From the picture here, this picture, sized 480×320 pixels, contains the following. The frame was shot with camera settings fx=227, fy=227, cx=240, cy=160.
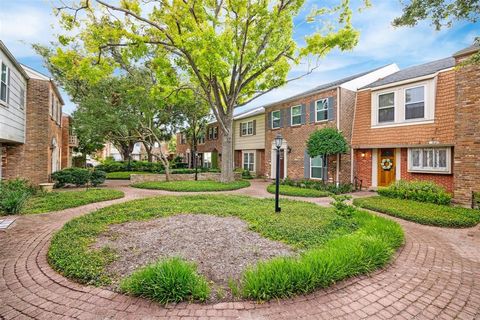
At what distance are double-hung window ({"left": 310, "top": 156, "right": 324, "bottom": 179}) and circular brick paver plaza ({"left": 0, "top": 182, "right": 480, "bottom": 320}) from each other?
989 centimetres

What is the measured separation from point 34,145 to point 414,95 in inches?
693

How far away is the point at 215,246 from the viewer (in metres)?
4.28

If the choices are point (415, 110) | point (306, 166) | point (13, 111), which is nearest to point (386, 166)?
point (415, 110)

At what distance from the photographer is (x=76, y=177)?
41.2ft

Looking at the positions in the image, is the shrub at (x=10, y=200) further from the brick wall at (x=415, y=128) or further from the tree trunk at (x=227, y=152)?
the brick wall at (x=415, y=128)

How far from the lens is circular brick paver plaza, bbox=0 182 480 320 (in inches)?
97.6

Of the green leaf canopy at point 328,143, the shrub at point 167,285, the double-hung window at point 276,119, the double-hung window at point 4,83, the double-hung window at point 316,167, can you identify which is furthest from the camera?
the double-hung window at point 276,119

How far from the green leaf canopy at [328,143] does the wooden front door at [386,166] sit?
73.9 inches

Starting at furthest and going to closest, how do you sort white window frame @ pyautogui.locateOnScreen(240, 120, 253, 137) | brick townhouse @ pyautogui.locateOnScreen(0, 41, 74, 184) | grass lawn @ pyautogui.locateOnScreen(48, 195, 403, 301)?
white window frame @ pyautogui.locateOnScreen(240, 120, 253, 137), brick townhouse @ pyautogui.locateOnScreen(0, 41, 74, 184), grass lawn @ pyautogui.locateOnScreen(48, 195, 403, 301)

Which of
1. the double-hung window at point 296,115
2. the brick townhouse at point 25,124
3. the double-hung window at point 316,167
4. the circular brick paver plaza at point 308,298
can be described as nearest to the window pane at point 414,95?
the double-hung window at point 316,167

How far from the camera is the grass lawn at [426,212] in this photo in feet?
19.9

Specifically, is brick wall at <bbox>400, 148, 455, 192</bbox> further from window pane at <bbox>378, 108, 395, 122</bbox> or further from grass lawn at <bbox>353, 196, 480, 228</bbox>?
grass lawn at <bbox>353, 196, 480, 228</bbox>

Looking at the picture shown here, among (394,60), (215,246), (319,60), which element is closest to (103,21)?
(319,60)

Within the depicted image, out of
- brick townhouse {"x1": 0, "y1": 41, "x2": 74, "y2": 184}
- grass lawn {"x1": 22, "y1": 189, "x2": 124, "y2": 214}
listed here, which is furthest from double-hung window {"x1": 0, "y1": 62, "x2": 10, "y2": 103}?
grass lawn {"x1": 22, "y1": 189, "x2": 124, "y2": 214}
